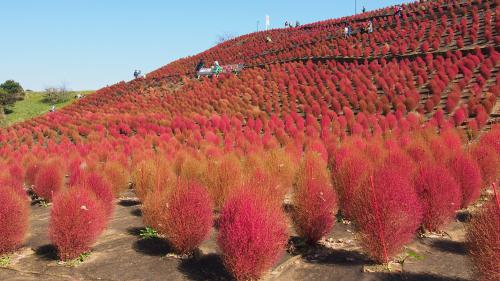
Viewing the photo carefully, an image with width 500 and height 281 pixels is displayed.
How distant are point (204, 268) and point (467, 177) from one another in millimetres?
4409

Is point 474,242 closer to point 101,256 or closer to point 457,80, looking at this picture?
point 101,256

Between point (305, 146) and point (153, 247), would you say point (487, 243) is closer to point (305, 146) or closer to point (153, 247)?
point (153, 247)

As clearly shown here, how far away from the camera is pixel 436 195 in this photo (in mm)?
5730

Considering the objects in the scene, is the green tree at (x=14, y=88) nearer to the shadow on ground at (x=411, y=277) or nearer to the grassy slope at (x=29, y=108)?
the grassy slope at (x=29, y=108)

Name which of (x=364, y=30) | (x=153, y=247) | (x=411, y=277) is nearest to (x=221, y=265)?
(x=153, y=247)

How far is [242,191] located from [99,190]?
369 cm

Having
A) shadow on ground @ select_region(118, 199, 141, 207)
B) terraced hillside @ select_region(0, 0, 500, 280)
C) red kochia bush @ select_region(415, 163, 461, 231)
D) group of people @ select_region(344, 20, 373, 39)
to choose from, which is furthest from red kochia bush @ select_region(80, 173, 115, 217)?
group of people @ select_region(344, 20, 373, 39)

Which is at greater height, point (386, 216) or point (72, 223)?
point (386, 216)

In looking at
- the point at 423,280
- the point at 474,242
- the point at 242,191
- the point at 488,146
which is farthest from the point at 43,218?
the point at 488,146

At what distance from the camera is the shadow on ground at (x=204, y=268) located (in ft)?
16.5

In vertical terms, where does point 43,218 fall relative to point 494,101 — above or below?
below

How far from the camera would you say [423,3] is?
130 feet

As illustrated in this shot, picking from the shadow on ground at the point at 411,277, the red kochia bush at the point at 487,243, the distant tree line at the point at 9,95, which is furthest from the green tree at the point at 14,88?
the red kochia bush at the point at 487,243

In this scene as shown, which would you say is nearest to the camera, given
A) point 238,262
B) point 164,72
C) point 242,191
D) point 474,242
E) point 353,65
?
point 474,242
